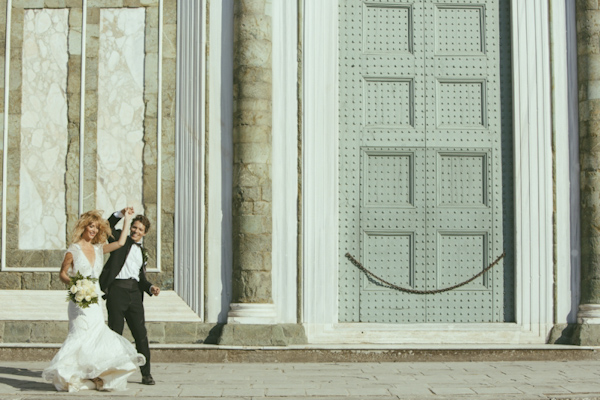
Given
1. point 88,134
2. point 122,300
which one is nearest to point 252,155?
point 88,134

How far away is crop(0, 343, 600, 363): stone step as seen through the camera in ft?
34.6

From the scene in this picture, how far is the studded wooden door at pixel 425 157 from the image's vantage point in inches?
461

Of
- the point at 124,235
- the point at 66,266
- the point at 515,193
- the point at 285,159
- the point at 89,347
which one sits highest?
the point at 285,159

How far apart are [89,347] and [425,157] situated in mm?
5256

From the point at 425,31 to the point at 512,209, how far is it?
2510 millimetres

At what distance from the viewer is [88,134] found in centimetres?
1152

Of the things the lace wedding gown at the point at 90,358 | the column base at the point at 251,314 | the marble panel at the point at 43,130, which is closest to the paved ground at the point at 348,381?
the lace wedding gown at the point at 90,358

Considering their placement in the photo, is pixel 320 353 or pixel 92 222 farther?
pixel 320 353

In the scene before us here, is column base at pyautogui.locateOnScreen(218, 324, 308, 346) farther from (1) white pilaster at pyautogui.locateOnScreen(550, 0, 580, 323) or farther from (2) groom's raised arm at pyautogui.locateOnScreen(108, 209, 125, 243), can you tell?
(1) white pilaster at pyautogui.locateOnScreen(550, 0, 580, 323)

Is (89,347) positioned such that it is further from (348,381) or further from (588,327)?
(588,327)

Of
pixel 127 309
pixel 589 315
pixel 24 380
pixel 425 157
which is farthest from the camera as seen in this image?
pixel 425 157

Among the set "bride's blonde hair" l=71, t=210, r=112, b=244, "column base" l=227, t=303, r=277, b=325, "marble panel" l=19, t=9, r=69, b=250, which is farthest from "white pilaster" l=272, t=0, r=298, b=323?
"bride's blonde hair" l=71, t=210, r=112, b=244

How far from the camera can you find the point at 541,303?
38.2ft

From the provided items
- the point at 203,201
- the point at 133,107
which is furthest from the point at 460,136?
the point at 133,107
